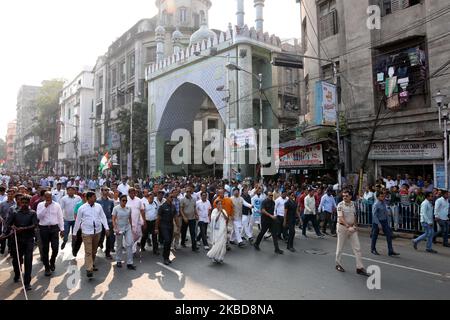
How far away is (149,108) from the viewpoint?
33.4 meters

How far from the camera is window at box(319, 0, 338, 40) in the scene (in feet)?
60.1

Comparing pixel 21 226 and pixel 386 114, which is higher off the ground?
pixel 386 114

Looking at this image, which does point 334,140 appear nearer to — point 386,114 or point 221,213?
point 386,114

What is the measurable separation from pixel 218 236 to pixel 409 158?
10.9m

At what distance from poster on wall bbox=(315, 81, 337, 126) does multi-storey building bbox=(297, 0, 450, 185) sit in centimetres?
17

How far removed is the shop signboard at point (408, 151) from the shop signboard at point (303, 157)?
2.75 m

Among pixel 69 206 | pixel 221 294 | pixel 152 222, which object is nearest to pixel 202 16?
pixel 69 206

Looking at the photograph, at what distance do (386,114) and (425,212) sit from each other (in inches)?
295

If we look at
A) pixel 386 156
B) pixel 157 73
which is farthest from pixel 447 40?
pixel 157 73

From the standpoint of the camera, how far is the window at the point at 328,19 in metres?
18.3

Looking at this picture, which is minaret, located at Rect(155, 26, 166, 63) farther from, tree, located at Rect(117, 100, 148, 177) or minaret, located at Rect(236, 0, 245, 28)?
minaret, located at Rect(236, 0, 245, 28)

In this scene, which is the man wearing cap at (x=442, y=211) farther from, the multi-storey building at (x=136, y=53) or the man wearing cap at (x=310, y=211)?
the multi-storey building at (x=136, y=53)

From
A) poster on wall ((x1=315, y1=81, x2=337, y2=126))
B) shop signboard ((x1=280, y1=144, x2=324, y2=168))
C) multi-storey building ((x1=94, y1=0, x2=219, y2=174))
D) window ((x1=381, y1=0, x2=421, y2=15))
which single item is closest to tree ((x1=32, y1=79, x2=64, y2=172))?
multi-storey building ((x1=94, y1=0, x2=219, y2=174))

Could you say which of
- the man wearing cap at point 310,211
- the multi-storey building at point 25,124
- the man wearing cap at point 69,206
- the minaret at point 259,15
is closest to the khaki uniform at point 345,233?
the man wearing cap at point 310,211
